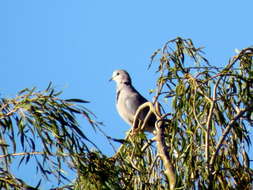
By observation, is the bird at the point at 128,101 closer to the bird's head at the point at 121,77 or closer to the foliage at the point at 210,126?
the bird's head at the point at 121,77

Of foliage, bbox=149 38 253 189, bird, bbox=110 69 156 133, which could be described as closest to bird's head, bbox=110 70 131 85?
bird, bbox=110 69 156 133

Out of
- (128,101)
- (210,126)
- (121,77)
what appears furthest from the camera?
(121,77)

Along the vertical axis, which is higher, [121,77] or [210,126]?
[121,77]

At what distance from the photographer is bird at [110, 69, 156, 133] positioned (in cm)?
719

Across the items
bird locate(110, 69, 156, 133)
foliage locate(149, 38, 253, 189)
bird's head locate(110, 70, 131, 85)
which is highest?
bird's head locate(110, 70, 131, 85)

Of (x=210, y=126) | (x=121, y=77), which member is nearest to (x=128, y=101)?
(x=121, y=77)

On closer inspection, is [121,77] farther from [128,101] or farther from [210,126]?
[210,126]

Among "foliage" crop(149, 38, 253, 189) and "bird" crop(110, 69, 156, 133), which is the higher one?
"bird" crop(110, 69, 156, 133)

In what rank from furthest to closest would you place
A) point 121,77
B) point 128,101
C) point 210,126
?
Result: point 121,77, point 128,101, point 210,126

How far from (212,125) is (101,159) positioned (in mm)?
739

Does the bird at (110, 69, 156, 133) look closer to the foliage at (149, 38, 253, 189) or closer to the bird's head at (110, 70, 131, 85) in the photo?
Result: the bird's head at (110, 70, 131, 85)

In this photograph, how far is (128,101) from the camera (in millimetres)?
7449

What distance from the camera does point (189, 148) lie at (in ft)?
14.2

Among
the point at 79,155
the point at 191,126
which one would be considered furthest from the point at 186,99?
the point at 79,155
